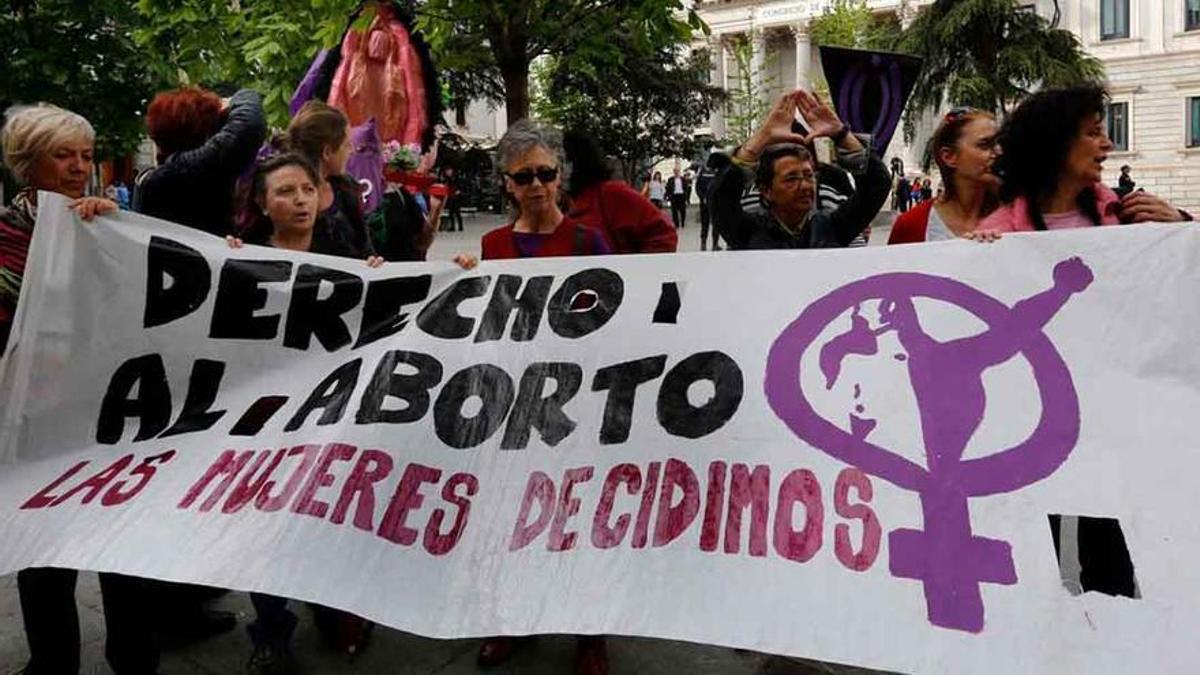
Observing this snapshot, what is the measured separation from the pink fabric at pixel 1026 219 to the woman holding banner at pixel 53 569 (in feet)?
8.46

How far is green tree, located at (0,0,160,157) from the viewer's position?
10.2 m

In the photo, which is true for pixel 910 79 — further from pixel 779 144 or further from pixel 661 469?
pixel 661 469

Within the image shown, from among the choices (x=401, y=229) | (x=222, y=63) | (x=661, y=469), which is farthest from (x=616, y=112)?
(x=661, y=469)

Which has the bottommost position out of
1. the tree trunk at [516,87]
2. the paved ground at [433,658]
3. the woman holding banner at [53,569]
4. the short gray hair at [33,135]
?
the paved ground at [433,658]

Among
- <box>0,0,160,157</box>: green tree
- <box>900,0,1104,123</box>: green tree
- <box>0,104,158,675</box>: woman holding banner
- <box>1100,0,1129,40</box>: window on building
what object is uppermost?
<box>1100,0,1129,40</box>: window on building

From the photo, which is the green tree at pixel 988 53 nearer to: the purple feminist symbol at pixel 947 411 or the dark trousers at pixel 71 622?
the purple feminist symbol at pixel 947 411

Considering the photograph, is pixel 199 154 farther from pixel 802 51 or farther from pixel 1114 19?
pixel 802 51

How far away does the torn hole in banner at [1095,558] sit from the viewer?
7.40ft

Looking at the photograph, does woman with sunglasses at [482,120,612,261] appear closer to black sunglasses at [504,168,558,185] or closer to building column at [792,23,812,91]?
black sunglasses at [504,168,558,185]

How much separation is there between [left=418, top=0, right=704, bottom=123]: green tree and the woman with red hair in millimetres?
2093

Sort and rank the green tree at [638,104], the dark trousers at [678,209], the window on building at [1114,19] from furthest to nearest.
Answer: the window on building at [1114,19] < the green tree at [638,104] < the dark trousers at [678,209]

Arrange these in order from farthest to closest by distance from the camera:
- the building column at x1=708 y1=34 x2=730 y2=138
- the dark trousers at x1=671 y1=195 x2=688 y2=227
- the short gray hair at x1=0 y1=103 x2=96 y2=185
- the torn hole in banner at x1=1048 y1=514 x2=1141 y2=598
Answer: the building column at x1=708 y1=34 x2=730 y2=138
the dark trousers at x1=671 y1=195 x2=688 y2=227
the short gray hair at x1=0 y1=103 x2=96 y2=185
the torn hole in banner at x1=1048 y1=514 x2=1141 y2=598

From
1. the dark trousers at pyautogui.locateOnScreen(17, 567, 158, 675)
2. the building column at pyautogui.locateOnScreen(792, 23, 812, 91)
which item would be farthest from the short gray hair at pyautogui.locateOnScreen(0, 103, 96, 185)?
the building column at pyautogui.locateOnScreen(792, 23, 812, 91)

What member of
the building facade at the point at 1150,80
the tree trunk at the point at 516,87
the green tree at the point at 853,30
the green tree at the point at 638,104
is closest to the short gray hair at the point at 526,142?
the tree trunk at the point at 516,87
